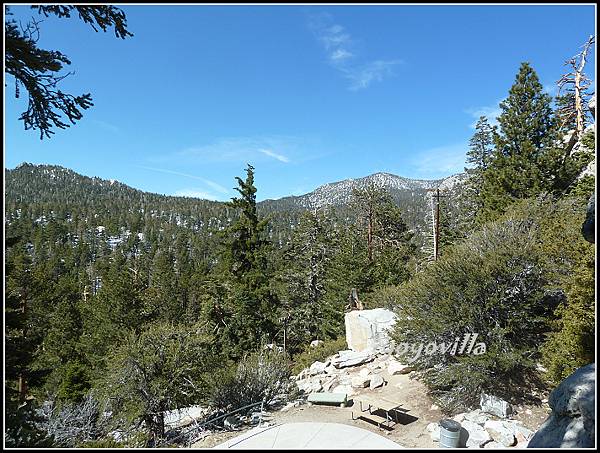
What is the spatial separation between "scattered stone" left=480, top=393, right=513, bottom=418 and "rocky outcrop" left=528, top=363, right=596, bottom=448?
4437mm

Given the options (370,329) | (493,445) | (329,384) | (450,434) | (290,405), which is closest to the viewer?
(450,434)

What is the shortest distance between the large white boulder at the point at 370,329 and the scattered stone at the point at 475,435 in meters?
6.29

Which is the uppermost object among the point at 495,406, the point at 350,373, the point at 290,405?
the point at 495,406

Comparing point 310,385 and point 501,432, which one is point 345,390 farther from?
point 501,432

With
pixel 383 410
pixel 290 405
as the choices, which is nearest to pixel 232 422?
pixel 290 405

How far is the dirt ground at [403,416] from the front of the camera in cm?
725

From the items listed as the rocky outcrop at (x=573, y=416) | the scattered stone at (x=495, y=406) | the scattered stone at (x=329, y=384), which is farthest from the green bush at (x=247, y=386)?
the rocky outcrop at (x=573, y=416)

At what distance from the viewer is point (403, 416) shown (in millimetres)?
8305

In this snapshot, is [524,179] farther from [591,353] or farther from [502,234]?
[591,353]

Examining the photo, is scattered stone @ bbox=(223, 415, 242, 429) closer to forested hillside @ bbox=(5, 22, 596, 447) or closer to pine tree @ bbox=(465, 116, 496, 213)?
forested hillside @ bbox=(5, 22, 596, 447)

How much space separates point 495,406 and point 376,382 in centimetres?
356

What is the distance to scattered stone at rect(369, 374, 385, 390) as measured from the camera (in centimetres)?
1034

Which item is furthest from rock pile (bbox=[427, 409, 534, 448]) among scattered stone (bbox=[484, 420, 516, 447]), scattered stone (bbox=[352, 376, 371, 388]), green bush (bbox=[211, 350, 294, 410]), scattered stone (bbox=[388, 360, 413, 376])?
green bush (bbox=[211, 350, 294, 410])

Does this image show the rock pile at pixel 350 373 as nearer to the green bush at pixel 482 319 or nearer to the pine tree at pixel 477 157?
the green bush at pixel 482 319
